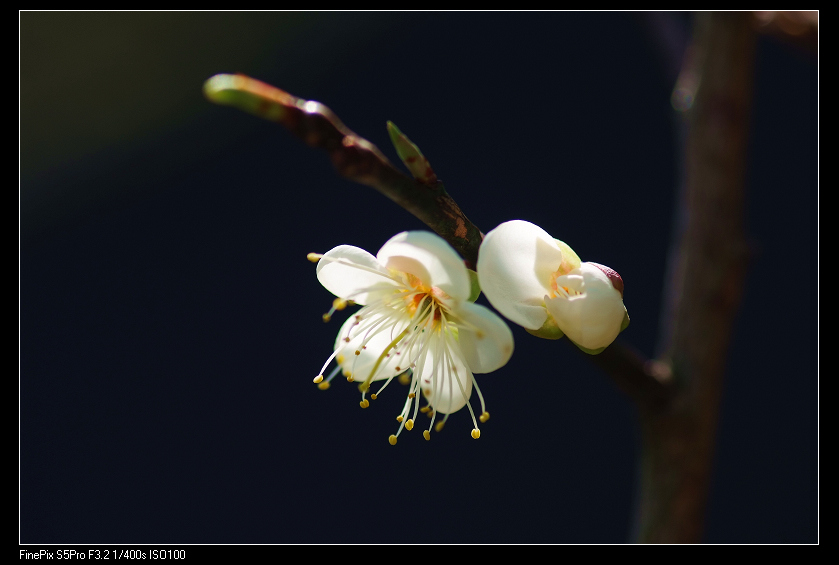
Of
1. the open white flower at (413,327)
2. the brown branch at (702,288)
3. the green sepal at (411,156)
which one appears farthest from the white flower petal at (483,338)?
the brown branch at (702,288)

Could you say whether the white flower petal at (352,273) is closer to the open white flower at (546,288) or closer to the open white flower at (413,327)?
the open white flower at (413,327)

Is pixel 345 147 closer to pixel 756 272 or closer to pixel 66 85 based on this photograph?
pixel 66 85

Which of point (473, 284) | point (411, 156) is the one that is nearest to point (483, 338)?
point (473, 284)

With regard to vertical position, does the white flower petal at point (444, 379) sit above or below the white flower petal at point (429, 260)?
below

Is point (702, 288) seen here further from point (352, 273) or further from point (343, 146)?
point (343, 146)

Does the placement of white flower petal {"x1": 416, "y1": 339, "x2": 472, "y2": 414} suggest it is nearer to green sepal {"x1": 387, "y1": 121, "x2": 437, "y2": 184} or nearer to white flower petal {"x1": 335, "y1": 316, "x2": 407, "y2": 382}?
white flower petal {"x1": 335, "y1": 316, "x2": 407, "y2": 382}

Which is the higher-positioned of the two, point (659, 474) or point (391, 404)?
point (659, 474)

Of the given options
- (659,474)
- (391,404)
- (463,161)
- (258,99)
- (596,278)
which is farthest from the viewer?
(463,161)

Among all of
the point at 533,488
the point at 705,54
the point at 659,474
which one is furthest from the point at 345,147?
the point at 533,488
